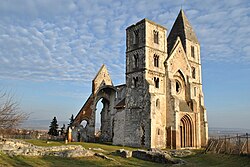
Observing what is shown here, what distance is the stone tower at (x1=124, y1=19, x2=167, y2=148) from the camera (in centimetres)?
3216

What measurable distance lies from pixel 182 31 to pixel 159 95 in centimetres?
1431

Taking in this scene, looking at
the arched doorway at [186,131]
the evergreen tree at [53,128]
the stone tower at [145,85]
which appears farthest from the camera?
the evergreen tree at [53,128]

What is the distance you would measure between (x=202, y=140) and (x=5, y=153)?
29263 millimetres

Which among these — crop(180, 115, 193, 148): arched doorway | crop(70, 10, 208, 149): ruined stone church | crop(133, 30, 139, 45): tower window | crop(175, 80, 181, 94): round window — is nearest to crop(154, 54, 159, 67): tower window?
crop(70, 10, 208, 149): ruined stone church

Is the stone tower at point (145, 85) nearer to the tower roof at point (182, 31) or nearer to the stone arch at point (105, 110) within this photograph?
the tower roof at point (182, 31)

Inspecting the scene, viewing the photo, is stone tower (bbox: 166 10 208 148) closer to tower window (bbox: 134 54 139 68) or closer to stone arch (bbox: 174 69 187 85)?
stone arch (bbox: 174 69 187 85)

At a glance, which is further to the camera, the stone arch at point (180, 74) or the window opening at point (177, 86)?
the window opening at point (177, 86)

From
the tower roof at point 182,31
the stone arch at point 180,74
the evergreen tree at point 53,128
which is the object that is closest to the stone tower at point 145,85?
the stone arch at point 180,74

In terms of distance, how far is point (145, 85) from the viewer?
3300 centimetres

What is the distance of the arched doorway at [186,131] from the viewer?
3547 cm

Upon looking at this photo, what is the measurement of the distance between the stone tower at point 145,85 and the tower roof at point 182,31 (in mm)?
6219

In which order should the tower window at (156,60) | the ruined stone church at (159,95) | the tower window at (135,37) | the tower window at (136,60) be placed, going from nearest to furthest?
the ruined stone church at (159,95)
the tower window at (136,60)
the tower window at (156,60)
the tower window at (135,37)

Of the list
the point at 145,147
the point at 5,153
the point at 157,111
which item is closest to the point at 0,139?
the point at 5,153

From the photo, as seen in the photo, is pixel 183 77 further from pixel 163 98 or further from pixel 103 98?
pixel 103 98
